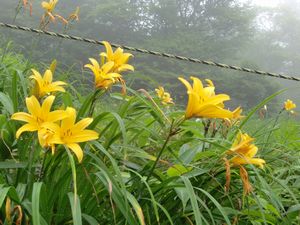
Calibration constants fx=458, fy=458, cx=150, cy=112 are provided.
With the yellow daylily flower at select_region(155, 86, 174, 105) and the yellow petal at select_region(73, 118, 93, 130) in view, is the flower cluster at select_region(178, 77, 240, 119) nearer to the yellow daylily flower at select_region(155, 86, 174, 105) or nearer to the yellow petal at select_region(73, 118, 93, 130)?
the yellow petal at select_region(73, 118, 93, 130)

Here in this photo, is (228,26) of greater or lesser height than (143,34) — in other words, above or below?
above

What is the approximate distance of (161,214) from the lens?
1.21 m

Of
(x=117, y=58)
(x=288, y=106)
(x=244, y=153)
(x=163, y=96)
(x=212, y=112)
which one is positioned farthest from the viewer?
(x=288, y=106)

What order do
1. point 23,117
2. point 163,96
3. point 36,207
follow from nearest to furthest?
point 36,207 < point 23,117 < point 163,96

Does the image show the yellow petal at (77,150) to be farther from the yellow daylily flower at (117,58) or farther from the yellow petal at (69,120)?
the yellow daylily flower at (117,58)

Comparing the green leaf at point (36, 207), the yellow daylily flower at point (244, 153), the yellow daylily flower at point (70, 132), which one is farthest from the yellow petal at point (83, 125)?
the yellow daylily flower at point (244, 153)

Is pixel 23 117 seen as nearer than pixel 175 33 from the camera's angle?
Yes

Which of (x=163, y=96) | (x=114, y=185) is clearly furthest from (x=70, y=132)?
(x=163, y=96)

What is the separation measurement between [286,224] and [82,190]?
609mm

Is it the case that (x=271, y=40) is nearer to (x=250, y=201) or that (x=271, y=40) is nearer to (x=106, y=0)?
(x=106, y=0)

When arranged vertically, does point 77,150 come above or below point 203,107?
below

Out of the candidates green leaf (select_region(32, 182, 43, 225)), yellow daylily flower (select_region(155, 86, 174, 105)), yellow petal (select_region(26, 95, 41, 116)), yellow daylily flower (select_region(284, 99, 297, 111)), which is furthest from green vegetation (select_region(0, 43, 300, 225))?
yellow daylily flower (select_region(284, 99, 297, 111))

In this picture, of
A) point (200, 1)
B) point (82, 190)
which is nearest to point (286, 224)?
point (82, 190)

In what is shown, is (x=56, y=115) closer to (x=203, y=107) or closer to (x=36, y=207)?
(x=36, y=207)
